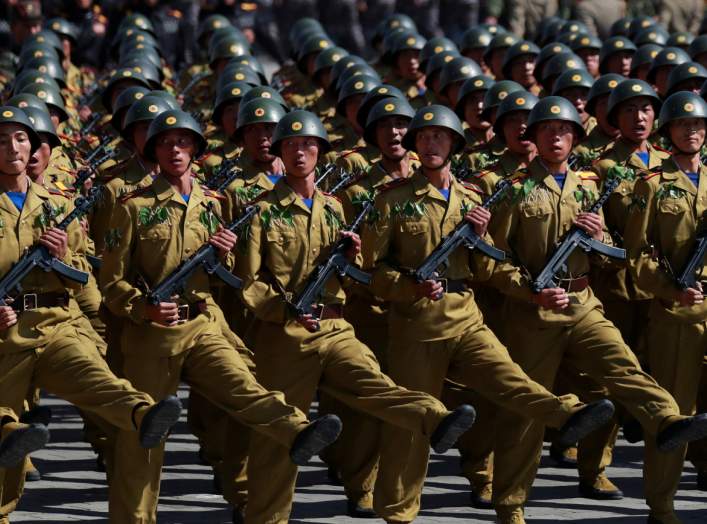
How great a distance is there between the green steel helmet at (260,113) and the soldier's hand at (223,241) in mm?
1968

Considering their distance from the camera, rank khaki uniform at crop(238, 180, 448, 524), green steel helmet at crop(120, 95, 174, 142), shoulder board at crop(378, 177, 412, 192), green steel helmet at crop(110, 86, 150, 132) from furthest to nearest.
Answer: green steel helmet at crop(110, 86, 150, 132), green steel helmet at crop(120, 95, 174, 142), shoulder board at crop(378, 177, 412, 192), khaki uniform at crop(238, 180, 448, 524)

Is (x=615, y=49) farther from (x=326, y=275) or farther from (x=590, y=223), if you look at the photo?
(x=326, y=275)

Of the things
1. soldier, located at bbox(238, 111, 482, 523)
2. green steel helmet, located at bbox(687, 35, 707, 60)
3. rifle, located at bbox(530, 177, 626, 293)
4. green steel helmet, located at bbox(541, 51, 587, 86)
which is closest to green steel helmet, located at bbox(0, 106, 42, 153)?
soldier, located at bbox(238, 111, 482, 523)

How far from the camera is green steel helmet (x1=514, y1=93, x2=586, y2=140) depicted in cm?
1112

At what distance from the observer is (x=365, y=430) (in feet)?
37.6

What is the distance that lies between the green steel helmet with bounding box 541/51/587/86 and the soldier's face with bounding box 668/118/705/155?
12.2 feet

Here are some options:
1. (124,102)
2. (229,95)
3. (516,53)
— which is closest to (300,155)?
(124,102)

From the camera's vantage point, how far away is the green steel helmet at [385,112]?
1194 centimetres

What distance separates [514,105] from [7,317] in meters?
3.88

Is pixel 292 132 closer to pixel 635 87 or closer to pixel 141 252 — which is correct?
pixel 141 252

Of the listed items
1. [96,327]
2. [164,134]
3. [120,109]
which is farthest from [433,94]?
[164,134]

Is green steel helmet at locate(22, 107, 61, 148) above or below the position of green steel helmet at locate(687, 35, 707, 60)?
below

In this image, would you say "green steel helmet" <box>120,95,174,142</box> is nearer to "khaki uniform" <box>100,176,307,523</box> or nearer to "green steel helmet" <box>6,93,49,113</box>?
"green steel helmet" <box>6,93,49,113</box>

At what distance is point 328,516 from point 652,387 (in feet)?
6.58
